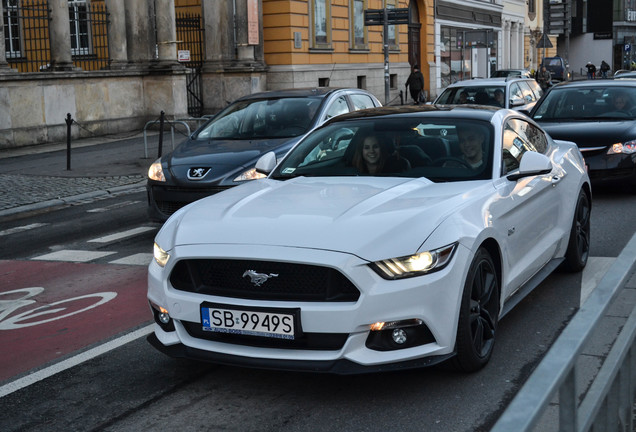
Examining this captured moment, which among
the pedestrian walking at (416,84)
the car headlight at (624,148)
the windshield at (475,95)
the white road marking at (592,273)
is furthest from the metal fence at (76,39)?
the white road marking at (592,273)

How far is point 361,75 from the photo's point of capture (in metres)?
36.9

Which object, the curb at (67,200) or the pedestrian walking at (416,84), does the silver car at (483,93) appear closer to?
the curb at (67,200)

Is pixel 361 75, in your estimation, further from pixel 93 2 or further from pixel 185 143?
pixel 185 143

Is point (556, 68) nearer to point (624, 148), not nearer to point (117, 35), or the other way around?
point (117, 35)

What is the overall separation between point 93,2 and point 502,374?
88.6ft

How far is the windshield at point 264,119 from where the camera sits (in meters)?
11.1

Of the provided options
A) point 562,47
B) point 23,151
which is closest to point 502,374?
point 23,151

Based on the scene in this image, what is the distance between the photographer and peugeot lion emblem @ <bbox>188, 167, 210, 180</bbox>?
9624 millimetres

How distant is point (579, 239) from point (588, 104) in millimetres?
6212

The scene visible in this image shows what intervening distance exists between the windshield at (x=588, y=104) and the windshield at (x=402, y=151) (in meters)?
7.17

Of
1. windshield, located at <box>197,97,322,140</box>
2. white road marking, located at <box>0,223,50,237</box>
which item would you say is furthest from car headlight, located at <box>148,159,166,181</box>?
white road marking, located at <box>0,223,50,237</box>

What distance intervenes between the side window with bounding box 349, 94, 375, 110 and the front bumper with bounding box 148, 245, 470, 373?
305 inches

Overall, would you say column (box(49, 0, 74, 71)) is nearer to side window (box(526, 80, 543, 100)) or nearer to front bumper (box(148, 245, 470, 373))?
side window (box(526, 80, 543, 100))

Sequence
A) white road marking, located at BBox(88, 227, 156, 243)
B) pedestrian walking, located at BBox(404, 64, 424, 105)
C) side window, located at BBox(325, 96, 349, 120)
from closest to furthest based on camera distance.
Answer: white road marking, located at BBox(88, 227, 156, 243) < side window, located at BBox(325, 96, 349, 120) < pedestrian walking, located at BBox(404, 64, 424, 105)
